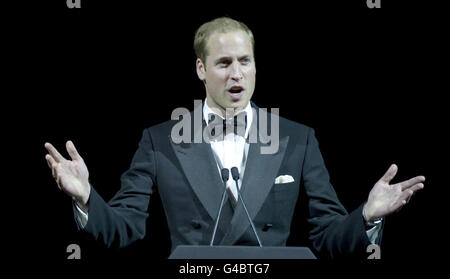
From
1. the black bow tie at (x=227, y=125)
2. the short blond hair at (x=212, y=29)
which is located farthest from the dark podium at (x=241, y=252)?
the short blond hair at (x=212, y=29)

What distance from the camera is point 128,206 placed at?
11.4 ft

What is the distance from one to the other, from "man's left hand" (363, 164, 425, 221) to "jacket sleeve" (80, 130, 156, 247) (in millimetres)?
1147

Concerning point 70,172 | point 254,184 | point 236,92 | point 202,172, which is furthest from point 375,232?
point 70,172

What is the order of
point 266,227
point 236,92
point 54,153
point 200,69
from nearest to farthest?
point 54,153 → point 266,227 → point 236,92 → point 200,69

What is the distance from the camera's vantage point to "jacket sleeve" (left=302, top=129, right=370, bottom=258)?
3.15 metres

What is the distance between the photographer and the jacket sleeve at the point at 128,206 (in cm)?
312

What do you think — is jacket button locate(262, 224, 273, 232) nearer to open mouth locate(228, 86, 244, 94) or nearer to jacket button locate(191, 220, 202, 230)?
jacket button locate(191, 220, 202, 230)

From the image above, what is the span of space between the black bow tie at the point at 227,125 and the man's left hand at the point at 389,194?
82 cm


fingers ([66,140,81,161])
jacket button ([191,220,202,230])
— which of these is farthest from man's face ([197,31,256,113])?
fingers ([66,140,81,161])

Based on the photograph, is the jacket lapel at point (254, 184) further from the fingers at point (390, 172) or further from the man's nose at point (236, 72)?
the fingers at point (390, 172)

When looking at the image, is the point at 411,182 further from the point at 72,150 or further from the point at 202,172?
the point at 72,150

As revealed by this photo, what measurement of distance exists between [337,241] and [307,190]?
379mm

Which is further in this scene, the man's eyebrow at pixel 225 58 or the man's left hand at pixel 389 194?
the man's eyebrow at pixel 225 58

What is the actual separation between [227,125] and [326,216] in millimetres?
675
